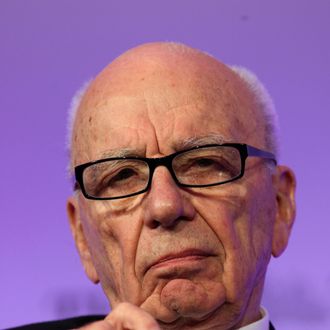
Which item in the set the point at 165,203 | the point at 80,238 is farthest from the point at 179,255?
the point at 80,238

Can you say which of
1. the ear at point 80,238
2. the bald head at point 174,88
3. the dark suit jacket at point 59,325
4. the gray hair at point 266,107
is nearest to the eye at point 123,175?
the bald head at point 174,88

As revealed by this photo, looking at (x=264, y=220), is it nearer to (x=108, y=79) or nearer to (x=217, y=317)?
(x=217, y=317)

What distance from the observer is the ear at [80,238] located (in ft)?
4.79

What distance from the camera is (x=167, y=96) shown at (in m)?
1.27

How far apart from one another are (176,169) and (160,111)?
0.14 meters

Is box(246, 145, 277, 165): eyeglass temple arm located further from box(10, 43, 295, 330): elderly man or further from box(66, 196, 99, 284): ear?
box(66, 196, 99, 284): ear

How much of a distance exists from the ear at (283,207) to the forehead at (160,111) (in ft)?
0.59

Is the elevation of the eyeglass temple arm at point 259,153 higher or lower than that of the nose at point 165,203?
higher

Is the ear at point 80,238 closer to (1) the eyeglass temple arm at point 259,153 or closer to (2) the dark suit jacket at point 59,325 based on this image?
(2) the dark suit jacket at point 59,325

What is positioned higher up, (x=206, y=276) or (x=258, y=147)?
(x=258, y=147)

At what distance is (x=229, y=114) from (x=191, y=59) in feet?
0.64

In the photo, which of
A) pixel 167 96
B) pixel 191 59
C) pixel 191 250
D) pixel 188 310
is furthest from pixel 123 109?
pixel 188 310

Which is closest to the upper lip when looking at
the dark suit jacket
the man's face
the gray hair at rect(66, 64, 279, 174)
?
the man's face

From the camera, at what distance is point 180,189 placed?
119cm
